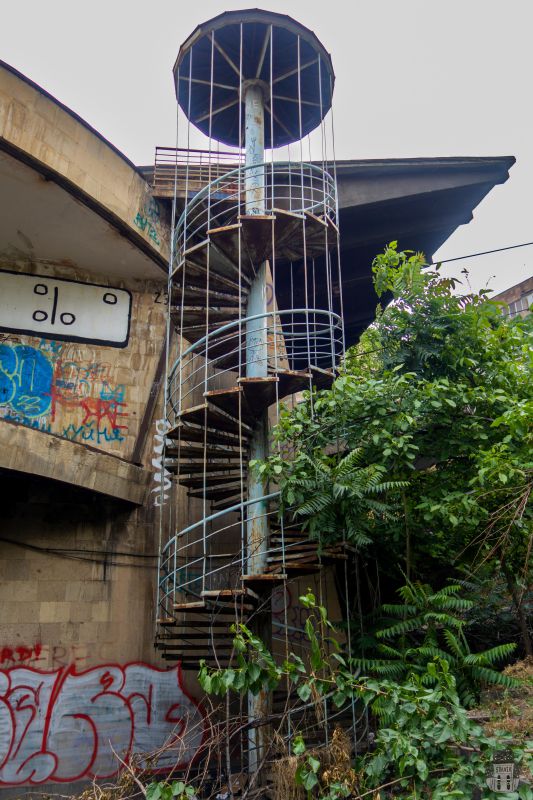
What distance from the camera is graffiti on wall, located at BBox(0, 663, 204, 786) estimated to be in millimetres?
8758

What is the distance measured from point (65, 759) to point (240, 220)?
25.0ft

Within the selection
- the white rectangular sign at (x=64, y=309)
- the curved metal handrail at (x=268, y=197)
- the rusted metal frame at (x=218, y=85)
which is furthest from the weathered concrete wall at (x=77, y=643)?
the rusted metal frame at (x=218, y=85)

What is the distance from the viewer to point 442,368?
955 centimetres

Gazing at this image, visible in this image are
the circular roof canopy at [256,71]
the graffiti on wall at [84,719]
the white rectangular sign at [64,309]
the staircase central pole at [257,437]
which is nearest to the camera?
the staircase central pole at [257,437]

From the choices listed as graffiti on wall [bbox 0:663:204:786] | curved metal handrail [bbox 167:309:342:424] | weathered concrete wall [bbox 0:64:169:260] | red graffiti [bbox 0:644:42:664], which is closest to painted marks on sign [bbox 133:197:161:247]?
weathered concrete wall [bbox 0:64:169:260]

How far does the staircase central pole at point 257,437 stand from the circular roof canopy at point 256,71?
3.30 ft

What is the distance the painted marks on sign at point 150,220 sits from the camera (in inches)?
440

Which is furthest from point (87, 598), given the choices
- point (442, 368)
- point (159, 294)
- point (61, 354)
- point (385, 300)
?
point (385, 300)

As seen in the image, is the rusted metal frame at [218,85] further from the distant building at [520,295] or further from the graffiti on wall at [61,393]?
the distant building at [520,295]

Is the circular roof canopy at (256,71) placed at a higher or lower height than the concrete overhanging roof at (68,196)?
higher

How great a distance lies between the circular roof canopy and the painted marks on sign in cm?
159

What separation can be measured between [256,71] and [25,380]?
6584 millimetres

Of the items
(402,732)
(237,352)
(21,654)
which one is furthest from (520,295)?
(402,732)

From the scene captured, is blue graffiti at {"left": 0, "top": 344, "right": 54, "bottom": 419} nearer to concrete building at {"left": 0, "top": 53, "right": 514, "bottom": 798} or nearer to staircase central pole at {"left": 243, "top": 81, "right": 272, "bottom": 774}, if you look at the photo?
concrete building at {"left": 0, "top": 53, "right": 514, "bottom": 798}
